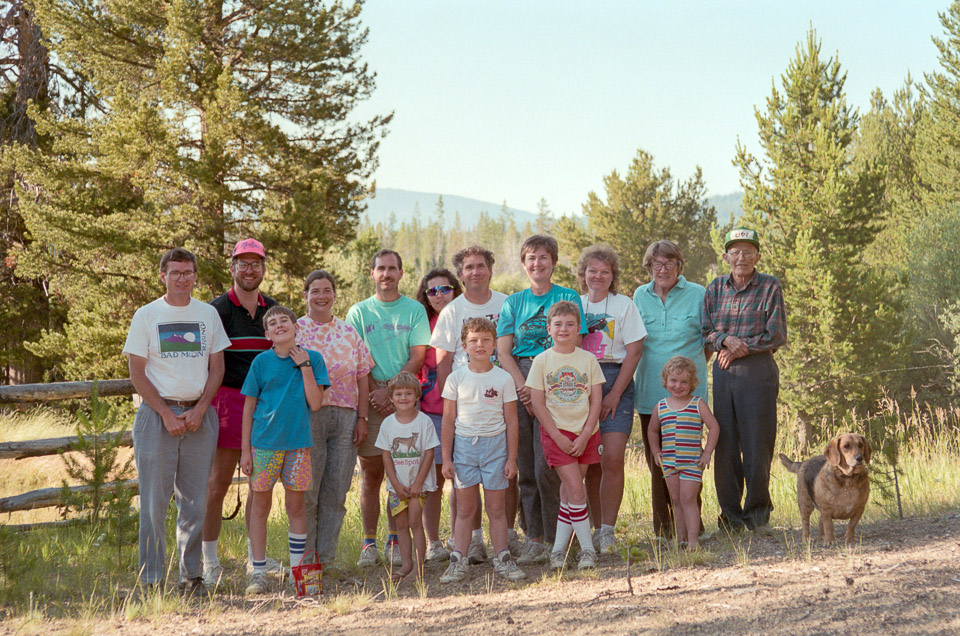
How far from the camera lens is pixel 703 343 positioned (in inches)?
209

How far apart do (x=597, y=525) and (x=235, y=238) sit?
582 inches

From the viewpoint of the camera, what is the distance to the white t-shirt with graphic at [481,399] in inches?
184

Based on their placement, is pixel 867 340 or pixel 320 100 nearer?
pixel 320 100

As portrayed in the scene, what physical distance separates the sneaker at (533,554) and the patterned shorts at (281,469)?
153cm

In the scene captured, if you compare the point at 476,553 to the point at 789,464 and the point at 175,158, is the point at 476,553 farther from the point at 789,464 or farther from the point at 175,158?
the point at 175,158

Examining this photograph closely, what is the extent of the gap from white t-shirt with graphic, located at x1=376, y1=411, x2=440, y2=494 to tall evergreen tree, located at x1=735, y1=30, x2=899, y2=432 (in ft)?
61.0

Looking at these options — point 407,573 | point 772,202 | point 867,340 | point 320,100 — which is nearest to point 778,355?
point 867,340

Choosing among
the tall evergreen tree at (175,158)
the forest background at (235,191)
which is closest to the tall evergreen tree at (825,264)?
the forest background at (235,191)

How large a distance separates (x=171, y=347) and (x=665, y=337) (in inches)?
133

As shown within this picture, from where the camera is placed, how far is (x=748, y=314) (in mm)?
5129

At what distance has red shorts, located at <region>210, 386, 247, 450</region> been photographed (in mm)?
4984

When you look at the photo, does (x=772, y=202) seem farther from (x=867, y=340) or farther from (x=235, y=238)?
(x=235, y=238)

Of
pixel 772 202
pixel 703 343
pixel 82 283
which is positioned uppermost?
pixel 772 202

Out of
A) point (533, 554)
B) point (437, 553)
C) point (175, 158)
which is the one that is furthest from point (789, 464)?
point (175, 158)
